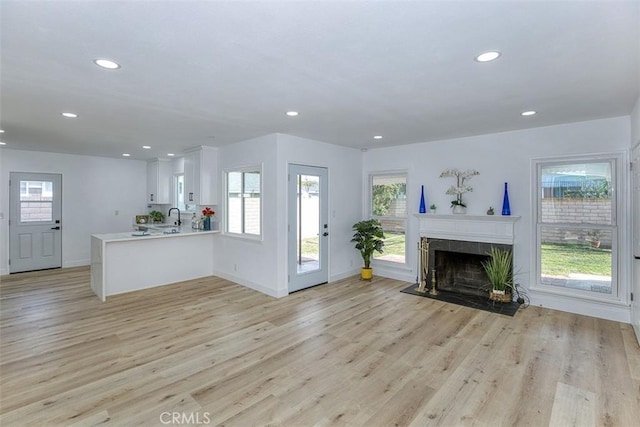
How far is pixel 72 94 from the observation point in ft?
10.1

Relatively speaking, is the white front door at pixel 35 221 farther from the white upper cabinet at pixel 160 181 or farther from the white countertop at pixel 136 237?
the white countertop at pixel 136 237

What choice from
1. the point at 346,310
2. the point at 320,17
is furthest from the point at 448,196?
the point at 320,17

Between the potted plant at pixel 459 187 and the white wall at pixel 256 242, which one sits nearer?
the white wall at pixel 256 242

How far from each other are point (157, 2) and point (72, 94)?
2.09 meters

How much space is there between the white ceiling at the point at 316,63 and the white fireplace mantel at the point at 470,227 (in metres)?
1.39

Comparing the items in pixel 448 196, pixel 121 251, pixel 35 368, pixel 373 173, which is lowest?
pixel 35 368

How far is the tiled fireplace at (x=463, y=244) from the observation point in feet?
15.5

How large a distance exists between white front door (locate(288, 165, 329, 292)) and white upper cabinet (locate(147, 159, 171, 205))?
4277 mm

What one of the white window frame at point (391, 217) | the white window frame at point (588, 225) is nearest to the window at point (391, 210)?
the white window frame at point (391, 217)

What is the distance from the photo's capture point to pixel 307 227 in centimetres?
543

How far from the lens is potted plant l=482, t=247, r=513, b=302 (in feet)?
14.9

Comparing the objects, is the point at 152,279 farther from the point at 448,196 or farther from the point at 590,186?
the point at 590,186

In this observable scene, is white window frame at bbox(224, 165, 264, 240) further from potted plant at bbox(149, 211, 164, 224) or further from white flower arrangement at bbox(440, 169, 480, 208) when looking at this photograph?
white flower arrangement at bbox(440, 169, 480, 208)

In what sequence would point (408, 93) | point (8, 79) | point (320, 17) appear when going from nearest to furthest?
point (320, 17) → point (8, 79) → point (408, 93)
